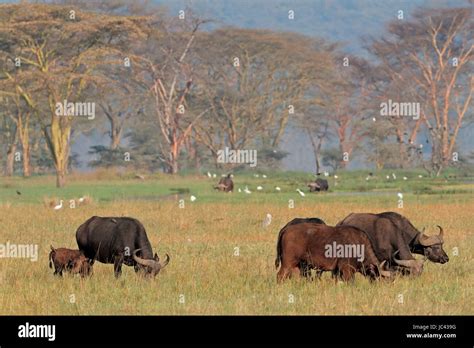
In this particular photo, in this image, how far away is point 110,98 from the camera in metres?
74.7

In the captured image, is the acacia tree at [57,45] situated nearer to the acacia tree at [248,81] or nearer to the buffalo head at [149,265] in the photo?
the acacia tree at [248,81]

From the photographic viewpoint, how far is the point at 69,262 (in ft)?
48.8

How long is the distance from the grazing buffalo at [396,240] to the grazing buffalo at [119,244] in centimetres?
277

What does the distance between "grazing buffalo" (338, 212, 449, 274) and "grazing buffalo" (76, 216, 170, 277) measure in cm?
277

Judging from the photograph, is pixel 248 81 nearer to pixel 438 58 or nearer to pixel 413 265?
pixel 438 58

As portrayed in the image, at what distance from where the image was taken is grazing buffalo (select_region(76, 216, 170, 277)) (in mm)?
14414

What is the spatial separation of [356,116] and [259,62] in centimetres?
1071

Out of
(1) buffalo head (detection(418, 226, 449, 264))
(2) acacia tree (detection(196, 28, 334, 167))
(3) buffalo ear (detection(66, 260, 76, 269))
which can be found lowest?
(3) buffalo ear (detection(66, 260, 76, 269))

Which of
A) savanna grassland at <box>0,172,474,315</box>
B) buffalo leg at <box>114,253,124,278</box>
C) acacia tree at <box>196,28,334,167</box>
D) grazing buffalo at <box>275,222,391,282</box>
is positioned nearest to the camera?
savanna grassland at <box>0,172,474,315</box>

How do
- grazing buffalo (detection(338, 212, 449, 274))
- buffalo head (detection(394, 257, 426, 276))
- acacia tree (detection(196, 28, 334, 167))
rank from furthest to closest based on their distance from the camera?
acacia tree (detection(196, 28, 334, 167)) < grazing buffalo (detection(338, 212, 449, 274)) < buffalo head (detection(394, 257, 426, 276))

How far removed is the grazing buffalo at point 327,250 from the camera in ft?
43.9

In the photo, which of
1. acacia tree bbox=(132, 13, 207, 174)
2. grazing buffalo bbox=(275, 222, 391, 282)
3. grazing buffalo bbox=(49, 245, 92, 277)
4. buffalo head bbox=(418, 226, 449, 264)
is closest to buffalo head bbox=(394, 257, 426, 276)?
grazing buffalo bbox=(275, 222, 391, 282)

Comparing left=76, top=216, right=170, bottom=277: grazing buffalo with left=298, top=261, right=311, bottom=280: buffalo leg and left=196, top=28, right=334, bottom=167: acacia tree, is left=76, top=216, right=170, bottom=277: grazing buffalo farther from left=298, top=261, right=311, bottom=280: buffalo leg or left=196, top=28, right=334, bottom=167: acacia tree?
left=196, top=28, right=334, bottom=167: acacia tree
